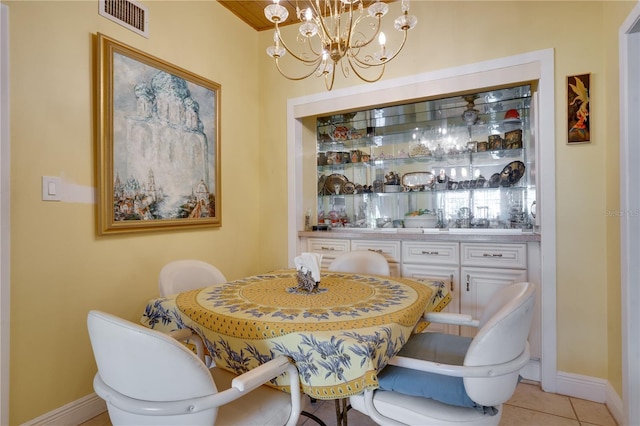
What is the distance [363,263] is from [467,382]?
1.29m

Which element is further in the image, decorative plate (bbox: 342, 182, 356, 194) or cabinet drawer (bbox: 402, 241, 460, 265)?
decorative plate (bbox: 342, 182, 356, 194)

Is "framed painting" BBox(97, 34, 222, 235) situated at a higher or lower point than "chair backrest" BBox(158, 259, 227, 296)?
higher

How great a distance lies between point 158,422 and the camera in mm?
990

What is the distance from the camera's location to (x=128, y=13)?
2.27 meters

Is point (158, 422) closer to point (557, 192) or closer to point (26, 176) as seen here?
point (26, 176)

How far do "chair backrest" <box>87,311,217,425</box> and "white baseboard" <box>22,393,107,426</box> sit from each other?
1272mm

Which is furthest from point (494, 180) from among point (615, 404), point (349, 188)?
point (615, 404)

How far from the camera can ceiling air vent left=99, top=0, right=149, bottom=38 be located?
2146 millimetres

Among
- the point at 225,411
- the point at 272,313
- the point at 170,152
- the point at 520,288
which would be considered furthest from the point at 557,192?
the point at 170,152

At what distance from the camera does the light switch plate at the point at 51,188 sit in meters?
1.84

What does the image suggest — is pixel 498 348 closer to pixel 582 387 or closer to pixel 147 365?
pixel 147 365

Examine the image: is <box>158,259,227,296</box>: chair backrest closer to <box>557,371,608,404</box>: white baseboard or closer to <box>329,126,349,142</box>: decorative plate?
<box>329,126,349,142</box>: decorative plate

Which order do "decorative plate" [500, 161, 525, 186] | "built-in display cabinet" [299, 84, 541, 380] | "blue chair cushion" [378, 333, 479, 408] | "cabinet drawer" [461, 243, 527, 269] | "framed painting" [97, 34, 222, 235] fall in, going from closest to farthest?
1. "blue chair cushion" [378, 333, 479, 408]
2. "framed painting" [97, 34, 222, 235]
3. "cabinet drawer" [461, 243, 527, 269]
4. "built-in display cabinet" [299, 84, 541, 380]
5. "decorative plate" [500, 161, 525, 186]

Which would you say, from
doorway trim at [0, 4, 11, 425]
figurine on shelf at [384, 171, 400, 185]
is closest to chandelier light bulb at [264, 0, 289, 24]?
doorway trim at [0, 4, 11, 425]
